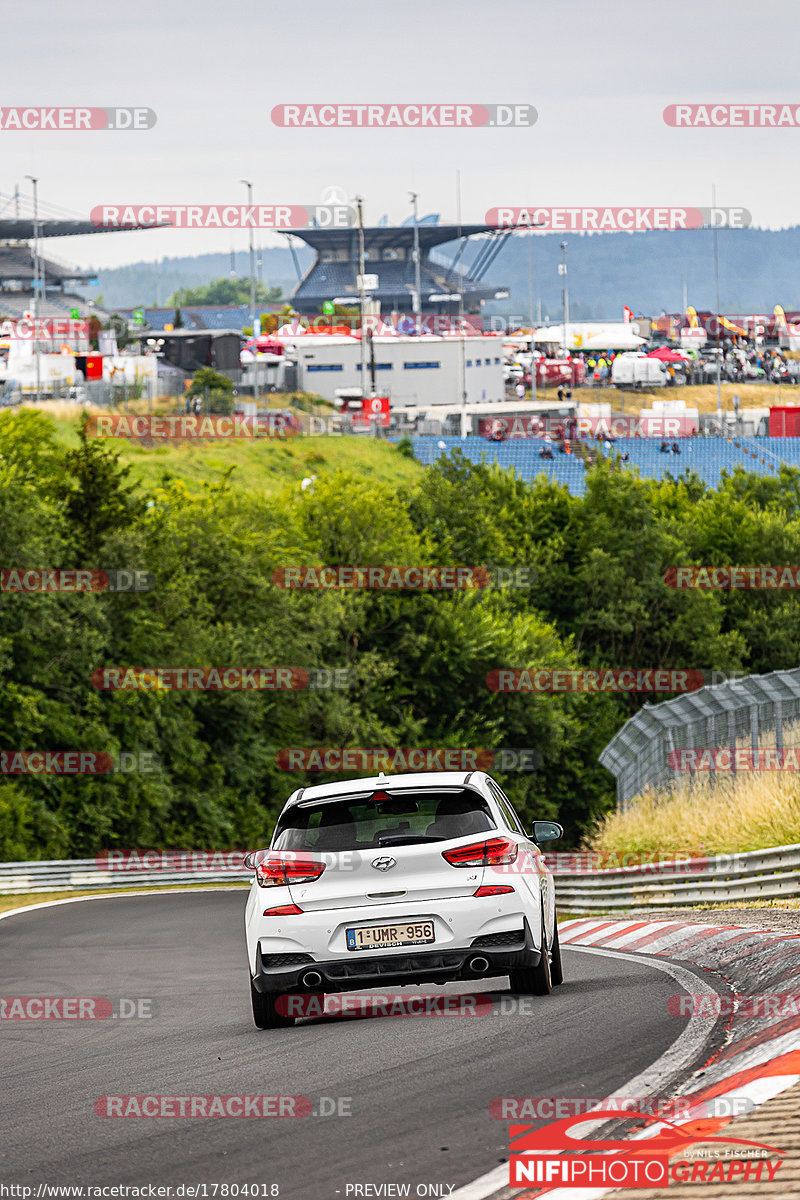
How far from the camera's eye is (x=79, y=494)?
46031 mm

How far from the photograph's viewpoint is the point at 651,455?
302ft

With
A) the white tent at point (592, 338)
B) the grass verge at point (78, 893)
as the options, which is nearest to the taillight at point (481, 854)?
the grass verge at point (78, 893)

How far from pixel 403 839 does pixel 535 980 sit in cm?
134

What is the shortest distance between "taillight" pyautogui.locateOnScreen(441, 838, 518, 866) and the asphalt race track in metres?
0.84

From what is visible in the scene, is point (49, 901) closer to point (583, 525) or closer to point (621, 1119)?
point (621, 1119)

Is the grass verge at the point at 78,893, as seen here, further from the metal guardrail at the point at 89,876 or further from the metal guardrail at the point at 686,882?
the metal guardrail at the point at 686,882

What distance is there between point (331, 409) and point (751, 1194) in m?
107

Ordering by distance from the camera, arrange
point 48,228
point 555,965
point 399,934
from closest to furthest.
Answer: point 399,934, point 555,965, point 48,228

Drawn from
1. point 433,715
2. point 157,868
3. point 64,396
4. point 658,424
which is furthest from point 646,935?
point 658,424

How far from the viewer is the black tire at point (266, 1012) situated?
29.7ft

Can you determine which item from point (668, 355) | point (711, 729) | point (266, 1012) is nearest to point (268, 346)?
point (668, 355)

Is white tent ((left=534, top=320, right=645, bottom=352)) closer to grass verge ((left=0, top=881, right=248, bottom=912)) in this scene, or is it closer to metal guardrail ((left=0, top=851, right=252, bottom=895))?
metal guardrail ((left=0, top=851, right=252, bottom=895))

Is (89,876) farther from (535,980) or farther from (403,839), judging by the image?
(403,839)

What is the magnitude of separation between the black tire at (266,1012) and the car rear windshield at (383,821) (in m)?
0.86
